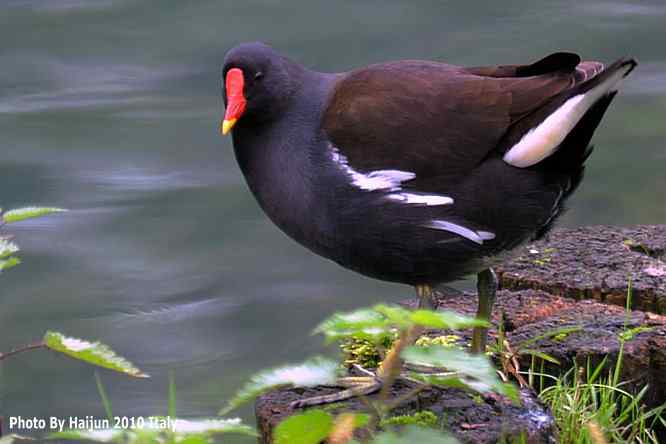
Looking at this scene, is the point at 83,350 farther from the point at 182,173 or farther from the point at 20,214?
the point at 182,173

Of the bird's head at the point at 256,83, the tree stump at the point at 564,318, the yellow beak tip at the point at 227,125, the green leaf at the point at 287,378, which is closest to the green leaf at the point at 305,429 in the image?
the green leaf at the point at 287,378

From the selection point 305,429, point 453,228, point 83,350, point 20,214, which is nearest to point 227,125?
point 453,228

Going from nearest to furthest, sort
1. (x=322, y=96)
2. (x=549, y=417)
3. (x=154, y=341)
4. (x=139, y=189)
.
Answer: (x=549, y=417), (x=322, y=96), (x=154, y=341), (x=139, y=189)

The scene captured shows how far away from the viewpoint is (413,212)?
125 inches

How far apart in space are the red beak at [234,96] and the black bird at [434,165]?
45 millimetres

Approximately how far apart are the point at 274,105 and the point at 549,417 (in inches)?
50.1

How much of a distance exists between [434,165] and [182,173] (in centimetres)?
358

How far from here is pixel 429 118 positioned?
10.4ft

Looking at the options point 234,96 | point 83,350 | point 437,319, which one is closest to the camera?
point 437,319

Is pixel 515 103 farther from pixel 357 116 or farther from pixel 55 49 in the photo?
pixel 55 49

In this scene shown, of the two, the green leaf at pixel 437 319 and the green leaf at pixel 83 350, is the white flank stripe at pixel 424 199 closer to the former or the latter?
the green leaf at pixel 83 350

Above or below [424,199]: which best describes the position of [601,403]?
below

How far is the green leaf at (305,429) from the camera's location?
5.82 feet

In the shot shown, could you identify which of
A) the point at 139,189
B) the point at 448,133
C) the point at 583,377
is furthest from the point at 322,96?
the point at 139,189
